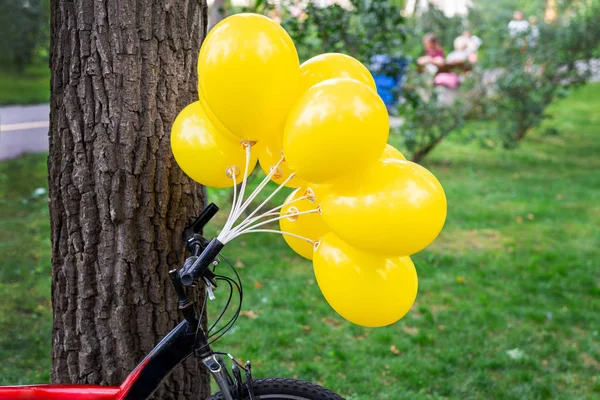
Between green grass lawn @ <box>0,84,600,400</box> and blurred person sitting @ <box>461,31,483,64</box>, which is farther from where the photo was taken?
blurred person sitting @ <box>461,31,483,64</box>

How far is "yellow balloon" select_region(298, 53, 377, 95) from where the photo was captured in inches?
68.1

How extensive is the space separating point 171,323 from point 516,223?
4.66 meters

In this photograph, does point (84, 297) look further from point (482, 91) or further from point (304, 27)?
point (482, 91)

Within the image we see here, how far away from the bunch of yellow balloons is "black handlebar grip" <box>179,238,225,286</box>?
23 cm

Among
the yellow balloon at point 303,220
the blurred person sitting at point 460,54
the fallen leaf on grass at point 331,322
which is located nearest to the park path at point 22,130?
the fallen leaf on grass at point 331,322

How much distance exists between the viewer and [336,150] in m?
1.48

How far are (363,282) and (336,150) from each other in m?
0.41

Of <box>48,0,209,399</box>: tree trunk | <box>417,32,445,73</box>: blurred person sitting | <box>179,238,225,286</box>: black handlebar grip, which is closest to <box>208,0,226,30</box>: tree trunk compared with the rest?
<box>48,0,209,399</box>: tree trunk

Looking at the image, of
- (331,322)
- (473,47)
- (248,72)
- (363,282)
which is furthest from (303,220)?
(473,47)

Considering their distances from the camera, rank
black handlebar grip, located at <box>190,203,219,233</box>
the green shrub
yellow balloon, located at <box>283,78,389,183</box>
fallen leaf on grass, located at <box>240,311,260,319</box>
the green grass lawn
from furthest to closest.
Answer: the green shrub < fallen leaf on grass, located at <box>240,311,260,319</box> < the green grass lawn < black handlebar grip, located at <box>190,203,219,233</box> < yellow balloon, located at <box>283,78,389,183</box>

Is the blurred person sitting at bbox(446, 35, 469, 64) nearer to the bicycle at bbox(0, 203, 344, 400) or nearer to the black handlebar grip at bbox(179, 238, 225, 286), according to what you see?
the bicycle at bbox(0, 203, 344, 400)

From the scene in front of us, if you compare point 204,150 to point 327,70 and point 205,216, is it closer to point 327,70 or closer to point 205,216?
point 205,216

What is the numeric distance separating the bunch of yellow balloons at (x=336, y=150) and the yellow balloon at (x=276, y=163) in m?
0.04

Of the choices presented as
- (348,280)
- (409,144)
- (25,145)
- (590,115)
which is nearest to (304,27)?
(409,144)
